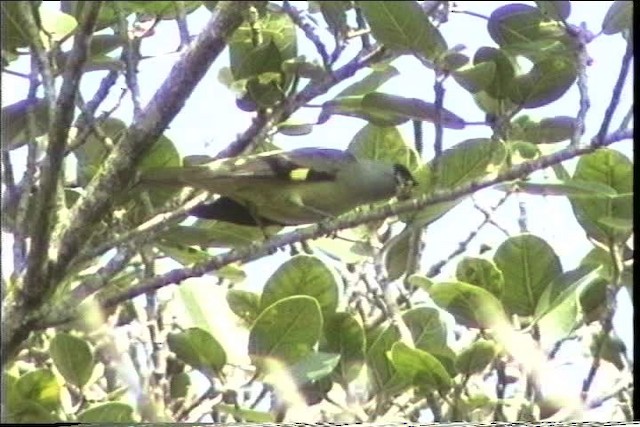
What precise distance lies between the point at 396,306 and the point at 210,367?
0.67ft

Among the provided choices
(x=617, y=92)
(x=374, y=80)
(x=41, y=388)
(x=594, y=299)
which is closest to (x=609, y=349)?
(x=594, y=299)

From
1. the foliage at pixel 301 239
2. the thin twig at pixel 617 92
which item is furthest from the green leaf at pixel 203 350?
the thin twig at pixel 617 92

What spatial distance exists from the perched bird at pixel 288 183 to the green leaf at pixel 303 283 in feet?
0.15

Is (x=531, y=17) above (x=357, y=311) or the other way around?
above

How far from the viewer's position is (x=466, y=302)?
941 millimetres

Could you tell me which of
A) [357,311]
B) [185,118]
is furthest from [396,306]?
[185,118]

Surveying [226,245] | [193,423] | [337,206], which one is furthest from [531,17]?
[193,423]

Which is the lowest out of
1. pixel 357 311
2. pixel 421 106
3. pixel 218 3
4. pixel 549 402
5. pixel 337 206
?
pixel 549 402

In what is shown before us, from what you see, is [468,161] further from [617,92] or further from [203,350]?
[203,350]

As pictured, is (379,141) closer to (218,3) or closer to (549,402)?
(218,3)

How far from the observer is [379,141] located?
3.15 ft

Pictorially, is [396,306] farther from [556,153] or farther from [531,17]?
[531,17]

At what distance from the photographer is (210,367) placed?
93cm

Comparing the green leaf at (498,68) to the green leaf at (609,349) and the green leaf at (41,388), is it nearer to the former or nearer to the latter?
the green leaf at (609,349)
